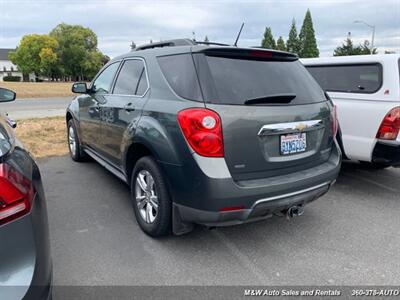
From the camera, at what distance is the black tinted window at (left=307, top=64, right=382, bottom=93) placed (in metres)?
4.58

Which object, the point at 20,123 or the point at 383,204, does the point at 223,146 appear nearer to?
the point at 383,204

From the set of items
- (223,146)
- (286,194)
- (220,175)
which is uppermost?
(223,146)

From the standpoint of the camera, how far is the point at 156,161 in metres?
3.09

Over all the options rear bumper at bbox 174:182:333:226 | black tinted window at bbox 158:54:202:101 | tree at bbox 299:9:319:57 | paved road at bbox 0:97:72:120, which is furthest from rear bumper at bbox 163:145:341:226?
tree at bbox 299:9:319:57

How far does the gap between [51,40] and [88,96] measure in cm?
9038

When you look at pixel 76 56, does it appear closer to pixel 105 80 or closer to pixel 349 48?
pixel 349 48

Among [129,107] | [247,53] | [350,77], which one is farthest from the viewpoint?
[350,77]

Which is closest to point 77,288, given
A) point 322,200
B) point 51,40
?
point 322,200

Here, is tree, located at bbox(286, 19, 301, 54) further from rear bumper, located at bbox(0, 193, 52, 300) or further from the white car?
rear bumper, located at bbox(0, 193, 52, 300)

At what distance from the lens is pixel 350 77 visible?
4.98 metres

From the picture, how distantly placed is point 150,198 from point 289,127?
143cm

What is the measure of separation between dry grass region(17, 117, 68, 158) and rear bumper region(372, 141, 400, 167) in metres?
5.37

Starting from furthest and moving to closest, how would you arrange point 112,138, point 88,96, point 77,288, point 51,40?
point 51,40, point 88,96, point 112,138, point 77,288

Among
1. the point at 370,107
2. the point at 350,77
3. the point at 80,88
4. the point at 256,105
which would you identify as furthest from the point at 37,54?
the point at 256,105
